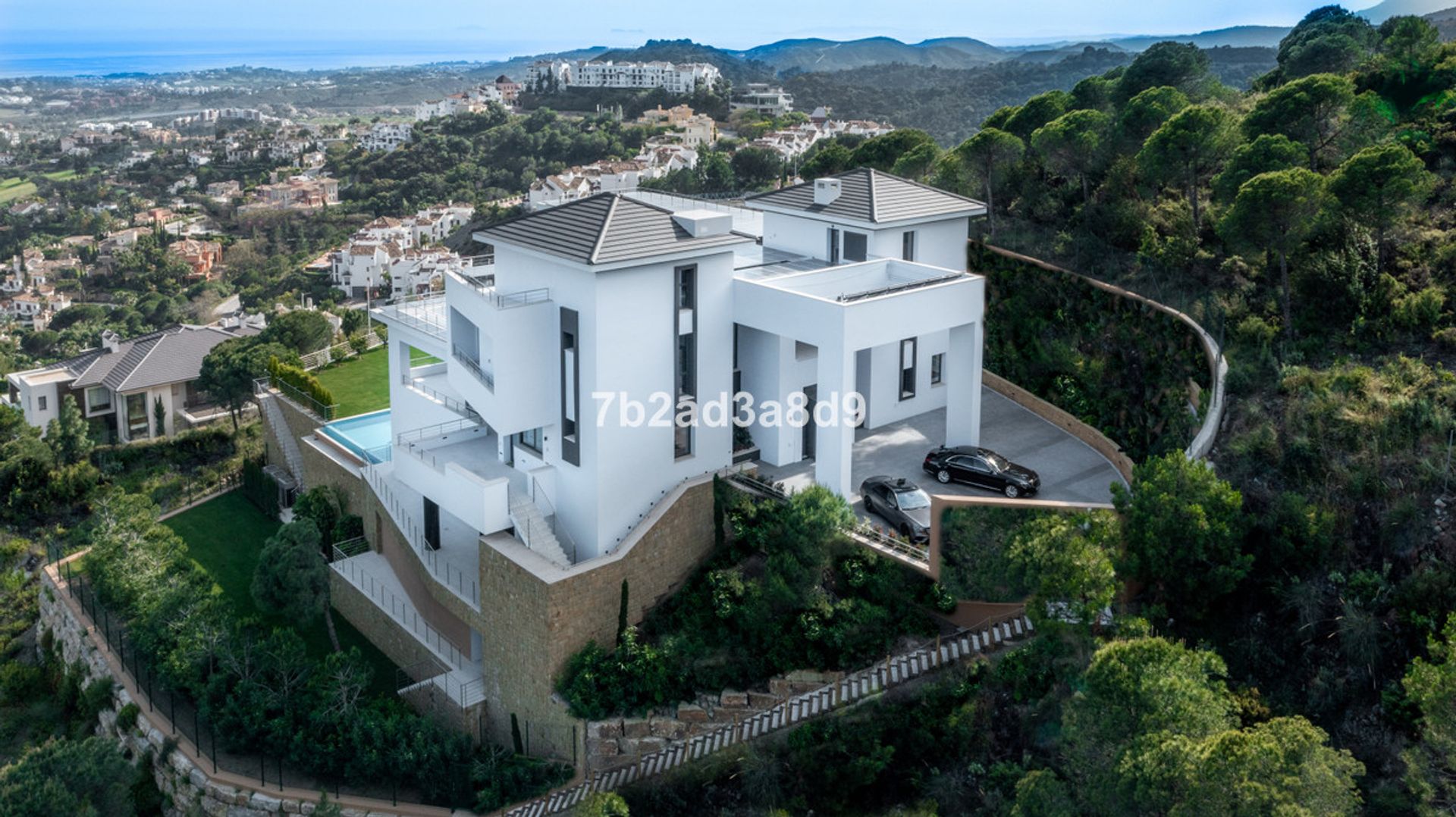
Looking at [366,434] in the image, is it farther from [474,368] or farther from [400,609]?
[474,368]

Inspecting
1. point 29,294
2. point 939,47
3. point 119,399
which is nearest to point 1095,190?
point 119,399

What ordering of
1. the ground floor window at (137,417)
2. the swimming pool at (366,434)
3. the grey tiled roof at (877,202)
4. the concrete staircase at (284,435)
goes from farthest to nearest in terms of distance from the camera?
1. the ground floor window at (137,417)
2. the concrete staircase at (284,435)
3. the swimming pool at (366,434)
4. the grey tiled roof at (877,202)

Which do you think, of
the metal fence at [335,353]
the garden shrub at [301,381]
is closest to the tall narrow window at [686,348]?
the garden shrub at [301,381]

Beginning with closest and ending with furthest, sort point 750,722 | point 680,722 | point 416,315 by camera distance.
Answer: point 750,722 < point 680,722 < point 416,315

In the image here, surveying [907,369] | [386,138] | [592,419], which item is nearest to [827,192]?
[907,369]

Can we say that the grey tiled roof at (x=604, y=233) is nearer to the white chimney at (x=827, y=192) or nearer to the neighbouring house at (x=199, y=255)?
the white chimney at (x=827, y=192)

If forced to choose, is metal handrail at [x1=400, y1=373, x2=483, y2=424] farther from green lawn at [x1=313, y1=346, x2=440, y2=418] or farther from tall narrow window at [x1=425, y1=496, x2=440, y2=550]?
green lawn at [x1=313, y1=346, x2=440, y2=418]

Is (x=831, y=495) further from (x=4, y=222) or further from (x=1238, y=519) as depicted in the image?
(x=4, y=222)
